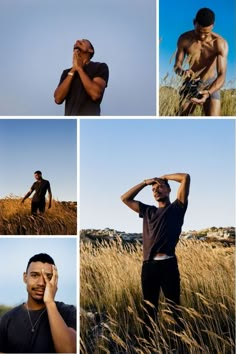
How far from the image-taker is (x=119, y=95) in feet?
11.0

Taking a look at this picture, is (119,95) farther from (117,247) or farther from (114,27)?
(117,247)

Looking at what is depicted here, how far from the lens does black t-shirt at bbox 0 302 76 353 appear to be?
328 centimetres

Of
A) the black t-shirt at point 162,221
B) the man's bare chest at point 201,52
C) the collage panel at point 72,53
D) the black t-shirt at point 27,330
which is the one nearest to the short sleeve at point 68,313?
the black t-shirt at point 27,330

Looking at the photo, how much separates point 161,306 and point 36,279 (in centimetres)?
69

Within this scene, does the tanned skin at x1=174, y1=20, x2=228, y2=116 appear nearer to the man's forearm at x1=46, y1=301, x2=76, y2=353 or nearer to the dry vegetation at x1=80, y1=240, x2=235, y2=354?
the dry vegetation at x1=80, y1=240, x2=235, y2=354

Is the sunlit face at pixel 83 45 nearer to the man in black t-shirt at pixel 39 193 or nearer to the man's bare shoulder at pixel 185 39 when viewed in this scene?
the man's bare shoulder at pixel 185 39

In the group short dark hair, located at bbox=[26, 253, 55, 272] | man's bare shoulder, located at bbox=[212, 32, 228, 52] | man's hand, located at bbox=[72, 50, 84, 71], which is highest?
man's bare shoulder, located at bbox=[212, 32, 228, 52]

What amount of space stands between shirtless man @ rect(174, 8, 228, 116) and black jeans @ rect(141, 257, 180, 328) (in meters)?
0.84

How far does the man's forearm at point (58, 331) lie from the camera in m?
3.29

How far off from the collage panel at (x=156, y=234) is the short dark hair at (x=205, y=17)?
536 millimetres

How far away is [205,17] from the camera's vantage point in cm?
338

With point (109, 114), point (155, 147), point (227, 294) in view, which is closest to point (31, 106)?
point (109, 114)

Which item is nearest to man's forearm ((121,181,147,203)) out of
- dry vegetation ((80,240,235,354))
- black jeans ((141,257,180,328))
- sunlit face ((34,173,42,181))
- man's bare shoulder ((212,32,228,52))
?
dry vegetation ((80,240,235,354))

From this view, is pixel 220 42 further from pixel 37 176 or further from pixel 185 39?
pixel 37 176
